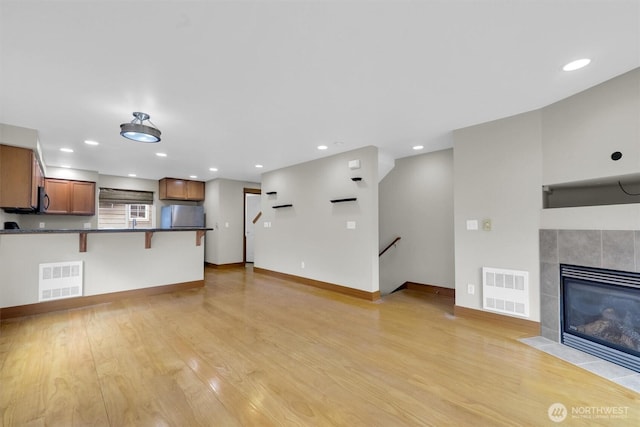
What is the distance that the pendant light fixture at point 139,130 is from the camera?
2.84 m

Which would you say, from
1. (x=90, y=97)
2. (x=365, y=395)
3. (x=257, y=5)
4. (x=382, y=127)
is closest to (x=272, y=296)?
(x=365, y=395)

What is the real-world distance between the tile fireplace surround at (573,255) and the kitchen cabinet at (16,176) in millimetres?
6362

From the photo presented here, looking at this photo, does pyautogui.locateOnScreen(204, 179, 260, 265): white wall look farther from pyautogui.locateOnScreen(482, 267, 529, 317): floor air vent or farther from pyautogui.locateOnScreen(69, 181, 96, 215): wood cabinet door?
pyautogui.locateOnScreen(482, 267, 529, 317): floor air vent

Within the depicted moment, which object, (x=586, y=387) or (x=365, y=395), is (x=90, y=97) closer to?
(x=365, y=395)

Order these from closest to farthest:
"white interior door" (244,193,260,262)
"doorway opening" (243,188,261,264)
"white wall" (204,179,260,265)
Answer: "white wall" (204,179,260,265), "doorway opening" (243,188,261,264), "white interior door" (244,193,260,262)

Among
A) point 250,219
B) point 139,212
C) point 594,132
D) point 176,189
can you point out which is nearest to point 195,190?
point 176,189

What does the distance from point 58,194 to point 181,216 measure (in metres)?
2.51

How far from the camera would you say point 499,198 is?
3.20 m

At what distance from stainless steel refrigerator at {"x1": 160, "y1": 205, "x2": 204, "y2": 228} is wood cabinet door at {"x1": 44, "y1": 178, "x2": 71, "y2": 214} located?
2.00 m

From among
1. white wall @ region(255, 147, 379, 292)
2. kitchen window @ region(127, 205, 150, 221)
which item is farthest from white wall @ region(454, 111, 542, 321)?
kitchen window @ region(127, 205, 150, 221)

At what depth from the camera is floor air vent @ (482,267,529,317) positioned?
2.99 metres

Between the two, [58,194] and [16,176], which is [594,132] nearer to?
[16,176]

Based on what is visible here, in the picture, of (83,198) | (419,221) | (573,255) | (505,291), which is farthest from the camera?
(83,198)

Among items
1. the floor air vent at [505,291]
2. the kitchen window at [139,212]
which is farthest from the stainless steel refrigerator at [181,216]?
the floor air vent at [505,291]
